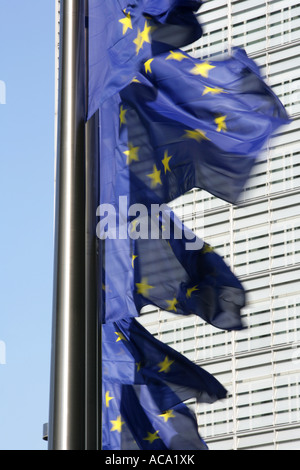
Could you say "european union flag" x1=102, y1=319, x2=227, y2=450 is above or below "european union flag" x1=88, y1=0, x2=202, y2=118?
below

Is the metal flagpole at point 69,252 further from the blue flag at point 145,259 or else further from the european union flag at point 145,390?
the european union flag at point 145,390

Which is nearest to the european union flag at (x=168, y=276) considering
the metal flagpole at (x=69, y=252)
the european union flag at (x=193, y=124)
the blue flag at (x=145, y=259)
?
the blue flag at (x=145, y=259)

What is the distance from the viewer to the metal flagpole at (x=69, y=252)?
28.5ft

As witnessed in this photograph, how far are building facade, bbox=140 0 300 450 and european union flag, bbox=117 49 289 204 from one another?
1808 inches

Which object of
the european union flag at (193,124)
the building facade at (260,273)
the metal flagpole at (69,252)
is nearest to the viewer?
the metal flagpole at (69,252)

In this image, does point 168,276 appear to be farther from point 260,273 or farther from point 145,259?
point 260,273

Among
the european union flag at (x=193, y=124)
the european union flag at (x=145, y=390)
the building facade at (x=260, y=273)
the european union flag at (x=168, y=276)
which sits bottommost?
the european union flag at (x=145, y=390)

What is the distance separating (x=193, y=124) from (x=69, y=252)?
287cm

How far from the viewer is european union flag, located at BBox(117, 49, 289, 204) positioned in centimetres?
1100

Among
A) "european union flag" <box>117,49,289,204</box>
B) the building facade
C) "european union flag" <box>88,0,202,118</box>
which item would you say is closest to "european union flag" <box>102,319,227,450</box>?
"european union flag" <box>117,49,289,204</box>

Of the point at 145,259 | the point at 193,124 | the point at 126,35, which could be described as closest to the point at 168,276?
the point at 145,259

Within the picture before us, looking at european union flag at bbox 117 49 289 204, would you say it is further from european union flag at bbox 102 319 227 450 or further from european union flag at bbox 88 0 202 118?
european union flag at bbox 102 319 227 450

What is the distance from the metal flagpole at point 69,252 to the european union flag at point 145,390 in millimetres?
1642
